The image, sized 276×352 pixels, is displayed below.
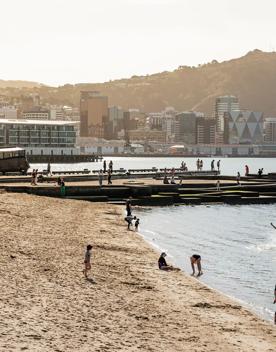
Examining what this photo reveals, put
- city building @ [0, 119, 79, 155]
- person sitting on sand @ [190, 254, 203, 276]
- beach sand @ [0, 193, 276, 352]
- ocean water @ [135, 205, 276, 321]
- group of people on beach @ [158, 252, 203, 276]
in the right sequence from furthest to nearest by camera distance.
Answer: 1. city building @ [0, 119, 79, 155]
2. person sitting on sand @ [190, 254, 203, 276]
3. group of people on beach @ [158, 252, 203, 276]
4. ocean water @ [135, 205, 276, 321]
5. beach sand @ [0, 193, 276, 352]

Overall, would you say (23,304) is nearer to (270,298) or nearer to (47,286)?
(47,286)

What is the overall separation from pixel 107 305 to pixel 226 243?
21.0 metres

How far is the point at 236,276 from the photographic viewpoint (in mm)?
30188

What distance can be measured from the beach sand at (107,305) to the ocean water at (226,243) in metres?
1.49

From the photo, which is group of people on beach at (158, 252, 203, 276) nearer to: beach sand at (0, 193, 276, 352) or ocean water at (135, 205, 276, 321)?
ocean water at (135, 205, 276, 321)

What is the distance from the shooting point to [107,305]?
21625 millimetres

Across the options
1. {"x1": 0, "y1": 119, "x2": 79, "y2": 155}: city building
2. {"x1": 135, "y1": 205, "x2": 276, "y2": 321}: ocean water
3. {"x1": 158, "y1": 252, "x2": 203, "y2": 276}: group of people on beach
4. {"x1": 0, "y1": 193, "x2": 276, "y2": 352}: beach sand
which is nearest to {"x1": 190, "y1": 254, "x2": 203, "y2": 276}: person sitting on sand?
{"x1": 158, "y1": 252, "x2": 203, "y2": 276}: group of people on beach

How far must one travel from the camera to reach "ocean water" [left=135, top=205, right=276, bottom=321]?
1096 inches

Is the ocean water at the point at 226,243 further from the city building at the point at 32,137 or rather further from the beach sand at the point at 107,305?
the city building at the point at 32,137

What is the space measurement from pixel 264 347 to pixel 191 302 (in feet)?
16.8

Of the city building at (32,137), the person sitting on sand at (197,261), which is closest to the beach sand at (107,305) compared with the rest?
the person sitting on sand at (197,261)

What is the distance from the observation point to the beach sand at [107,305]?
17.9 m

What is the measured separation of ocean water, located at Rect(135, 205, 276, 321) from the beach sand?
1488 millimetres

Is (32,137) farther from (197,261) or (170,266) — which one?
(170,266)
